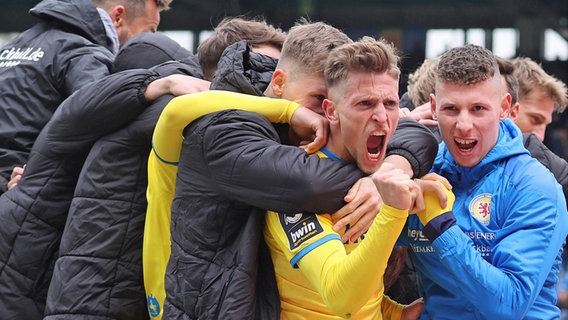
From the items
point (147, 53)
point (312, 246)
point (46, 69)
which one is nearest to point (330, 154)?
point (312, 246)

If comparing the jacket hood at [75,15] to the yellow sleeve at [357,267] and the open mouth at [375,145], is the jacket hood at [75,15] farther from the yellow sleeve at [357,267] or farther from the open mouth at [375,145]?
the yellow sleeve at [357,267]

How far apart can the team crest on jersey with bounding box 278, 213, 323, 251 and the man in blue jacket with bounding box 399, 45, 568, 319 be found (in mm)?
378

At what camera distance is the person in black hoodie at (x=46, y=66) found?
4715mm

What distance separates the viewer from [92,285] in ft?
12.6

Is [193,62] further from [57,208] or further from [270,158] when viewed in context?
[270,158]

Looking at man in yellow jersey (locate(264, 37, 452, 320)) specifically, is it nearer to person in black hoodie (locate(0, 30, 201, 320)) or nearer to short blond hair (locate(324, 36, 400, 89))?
short blond hair (locate(324, 36, 400, 89))

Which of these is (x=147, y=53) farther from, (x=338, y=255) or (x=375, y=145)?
(x=338, y=255)

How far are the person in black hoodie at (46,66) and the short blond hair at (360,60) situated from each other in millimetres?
1666

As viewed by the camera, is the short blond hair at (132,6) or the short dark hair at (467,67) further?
the short blond hair at (132,6)

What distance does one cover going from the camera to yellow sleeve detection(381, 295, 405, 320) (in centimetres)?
363

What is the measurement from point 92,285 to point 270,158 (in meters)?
1.12

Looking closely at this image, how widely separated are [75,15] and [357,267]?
2591 millimetres

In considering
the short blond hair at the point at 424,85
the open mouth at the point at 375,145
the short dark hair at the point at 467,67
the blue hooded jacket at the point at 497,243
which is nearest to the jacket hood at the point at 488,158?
the blue hooded jacket at the point at 497,243

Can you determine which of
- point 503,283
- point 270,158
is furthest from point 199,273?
point 503,283
